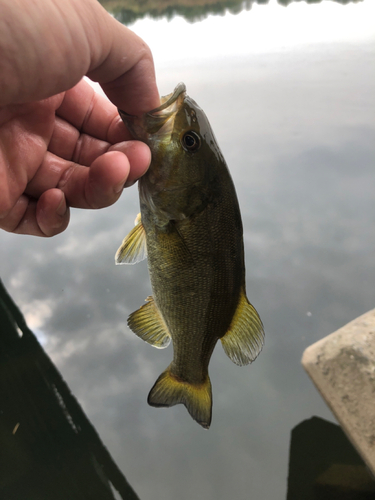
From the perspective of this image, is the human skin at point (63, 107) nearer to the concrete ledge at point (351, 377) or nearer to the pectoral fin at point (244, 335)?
the pectoral fin at point (244, 335)

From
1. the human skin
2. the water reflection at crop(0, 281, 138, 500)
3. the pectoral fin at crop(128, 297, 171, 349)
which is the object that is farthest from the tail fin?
the water reflection at crop(0, 281, 138, 500)

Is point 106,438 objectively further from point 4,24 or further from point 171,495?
point 4,24

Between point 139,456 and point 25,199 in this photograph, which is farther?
point 139,456

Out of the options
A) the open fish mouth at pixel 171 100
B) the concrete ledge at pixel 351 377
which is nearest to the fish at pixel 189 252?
the open fish mouth at pixel 171 100

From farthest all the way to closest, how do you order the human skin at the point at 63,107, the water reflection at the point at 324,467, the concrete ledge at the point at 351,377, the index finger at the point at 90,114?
the water reflection at the point at 324,467 < the concrete ledge at the point at 351,377 < the index finger at the point at 90,114 < the human skin at the point at 63,107

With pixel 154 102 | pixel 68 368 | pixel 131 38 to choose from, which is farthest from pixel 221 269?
pixel 68 368

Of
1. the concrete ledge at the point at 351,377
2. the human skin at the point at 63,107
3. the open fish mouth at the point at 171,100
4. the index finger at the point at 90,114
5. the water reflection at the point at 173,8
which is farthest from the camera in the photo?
the water reflection at the point at 173,8
